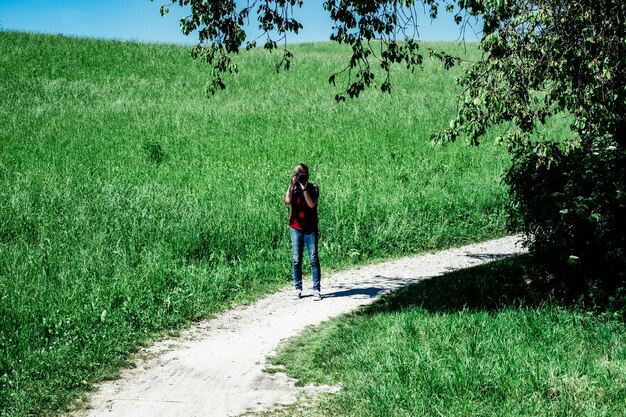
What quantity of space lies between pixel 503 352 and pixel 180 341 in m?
4.25

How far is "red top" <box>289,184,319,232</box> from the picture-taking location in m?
10.4

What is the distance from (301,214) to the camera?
416 inches

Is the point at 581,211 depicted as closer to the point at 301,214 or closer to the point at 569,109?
the point at 569,109

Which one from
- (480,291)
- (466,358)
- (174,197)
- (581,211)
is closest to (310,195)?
(480,291)

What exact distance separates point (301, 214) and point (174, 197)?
6.17m

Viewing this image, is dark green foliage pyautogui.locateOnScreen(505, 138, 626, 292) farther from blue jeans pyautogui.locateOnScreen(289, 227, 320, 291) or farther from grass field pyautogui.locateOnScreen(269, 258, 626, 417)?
blue jeans pyautogui.locateOnScreen(289, 227, 320, 291)

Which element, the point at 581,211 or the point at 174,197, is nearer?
the point at 581,211

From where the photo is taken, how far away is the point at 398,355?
7344 millimetres

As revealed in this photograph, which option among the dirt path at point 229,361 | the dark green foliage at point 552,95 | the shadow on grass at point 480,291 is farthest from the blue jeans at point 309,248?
the dark green foliage at point 552,95

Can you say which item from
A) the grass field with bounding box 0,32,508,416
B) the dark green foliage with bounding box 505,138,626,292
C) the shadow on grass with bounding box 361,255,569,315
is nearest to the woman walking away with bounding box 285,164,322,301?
the grass field with bounding box 0,32,508,416

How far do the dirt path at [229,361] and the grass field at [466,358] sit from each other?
42 cm

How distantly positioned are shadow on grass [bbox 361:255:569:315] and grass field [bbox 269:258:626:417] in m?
0.03

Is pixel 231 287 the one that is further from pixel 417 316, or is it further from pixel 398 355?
pixel 398 355

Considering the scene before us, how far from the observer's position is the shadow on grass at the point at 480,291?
977 cm
